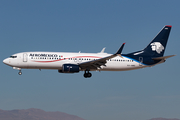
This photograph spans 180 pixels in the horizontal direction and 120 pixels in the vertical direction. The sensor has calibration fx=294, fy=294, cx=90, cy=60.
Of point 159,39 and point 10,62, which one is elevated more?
point 159,39

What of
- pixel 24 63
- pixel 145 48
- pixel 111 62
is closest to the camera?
pixel 24 63

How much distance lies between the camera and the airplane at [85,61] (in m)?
51.7

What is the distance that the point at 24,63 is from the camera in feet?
169

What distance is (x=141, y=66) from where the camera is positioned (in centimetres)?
5681

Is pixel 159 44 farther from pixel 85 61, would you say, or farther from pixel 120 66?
pixel 85 61

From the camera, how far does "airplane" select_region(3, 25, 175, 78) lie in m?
51.7

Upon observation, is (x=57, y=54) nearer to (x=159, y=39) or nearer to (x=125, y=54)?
(x=125, y=54)

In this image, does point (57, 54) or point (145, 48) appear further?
point (145, 48)

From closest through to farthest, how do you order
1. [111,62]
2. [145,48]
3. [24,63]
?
1. [24,63]
2. [111,62]
3. [145,48]

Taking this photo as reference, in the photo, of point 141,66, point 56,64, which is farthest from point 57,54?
point 141,66

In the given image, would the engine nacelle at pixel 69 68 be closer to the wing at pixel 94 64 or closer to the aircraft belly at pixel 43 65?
the wing at pixel 94 64

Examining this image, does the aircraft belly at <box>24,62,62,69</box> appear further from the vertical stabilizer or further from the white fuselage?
the vertical stabilizer

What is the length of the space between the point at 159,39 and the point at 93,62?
1700cm

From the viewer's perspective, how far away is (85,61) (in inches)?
2114
